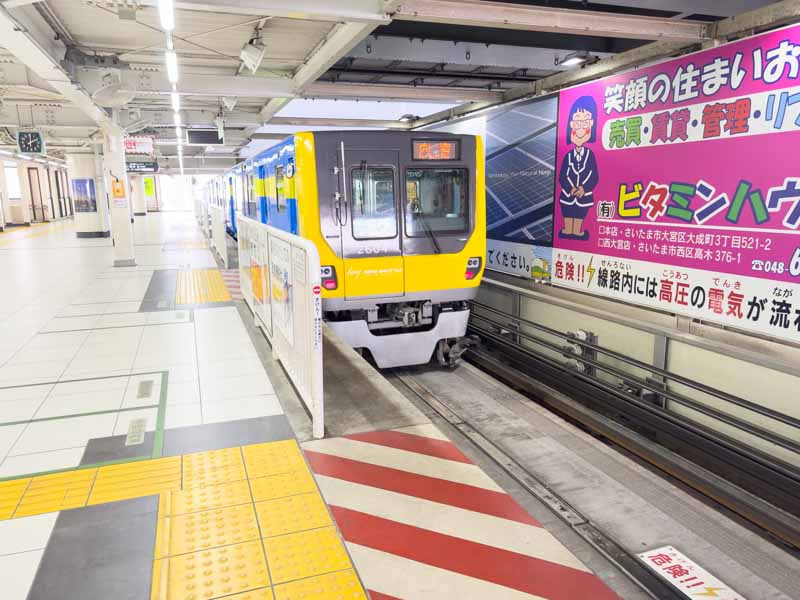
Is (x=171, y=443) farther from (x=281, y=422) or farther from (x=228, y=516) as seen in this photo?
(x=228, y=516)

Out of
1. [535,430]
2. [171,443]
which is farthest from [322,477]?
[535,430]

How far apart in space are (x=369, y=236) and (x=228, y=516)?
3.55 m

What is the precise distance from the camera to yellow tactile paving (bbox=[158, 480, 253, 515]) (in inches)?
114

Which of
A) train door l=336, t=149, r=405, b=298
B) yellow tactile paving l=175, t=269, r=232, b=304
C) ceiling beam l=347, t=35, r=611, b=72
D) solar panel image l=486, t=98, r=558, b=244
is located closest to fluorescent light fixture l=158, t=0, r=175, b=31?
train door l=336, t=149, r=405, b=298

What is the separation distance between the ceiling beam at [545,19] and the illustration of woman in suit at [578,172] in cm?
90

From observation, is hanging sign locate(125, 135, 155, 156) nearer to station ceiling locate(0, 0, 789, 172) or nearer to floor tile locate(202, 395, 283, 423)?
station ceiling locate(0, 0, 789, 172)

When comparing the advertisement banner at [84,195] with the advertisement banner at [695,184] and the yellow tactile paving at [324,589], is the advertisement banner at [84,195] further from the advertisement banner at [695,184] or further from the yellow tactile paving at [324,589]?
the yellow tactile paving at [324,589]

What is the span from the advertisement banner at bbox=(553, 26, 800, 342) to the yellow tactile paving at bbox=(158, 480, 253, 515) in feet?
11.6

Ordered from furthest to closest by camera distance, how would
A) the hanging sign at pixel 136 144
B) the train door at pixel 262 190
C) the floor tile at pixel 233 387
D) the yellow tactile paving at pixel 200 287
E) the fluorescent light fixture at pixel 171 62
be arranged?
the hanging sign at pixel 136 144 → the yellow tactile paving at pixel 200 287 → the train door at pixel 262 190 → the fluorescent light fixture at pixel 171 62 → the floor tile at pixel 233 387

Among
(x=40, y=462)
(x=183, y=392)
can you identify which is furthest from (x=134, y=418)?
(x=40, y=462)

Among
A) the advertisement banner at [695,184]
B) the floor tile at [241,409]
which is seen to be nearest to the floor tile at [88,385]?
the floor tile at [241,409]

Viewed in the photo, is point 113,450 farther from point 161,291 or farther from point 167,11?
point 161,291

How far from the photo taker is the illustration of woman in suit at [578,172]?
18.1 feet

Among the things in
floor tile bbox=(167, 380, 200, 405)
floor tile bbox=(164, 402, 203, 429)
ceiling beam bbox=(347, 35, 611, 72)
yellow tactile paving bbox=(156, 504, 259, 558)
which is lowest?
yellow tactile paving bbox=(156, 504, 259, 558)
